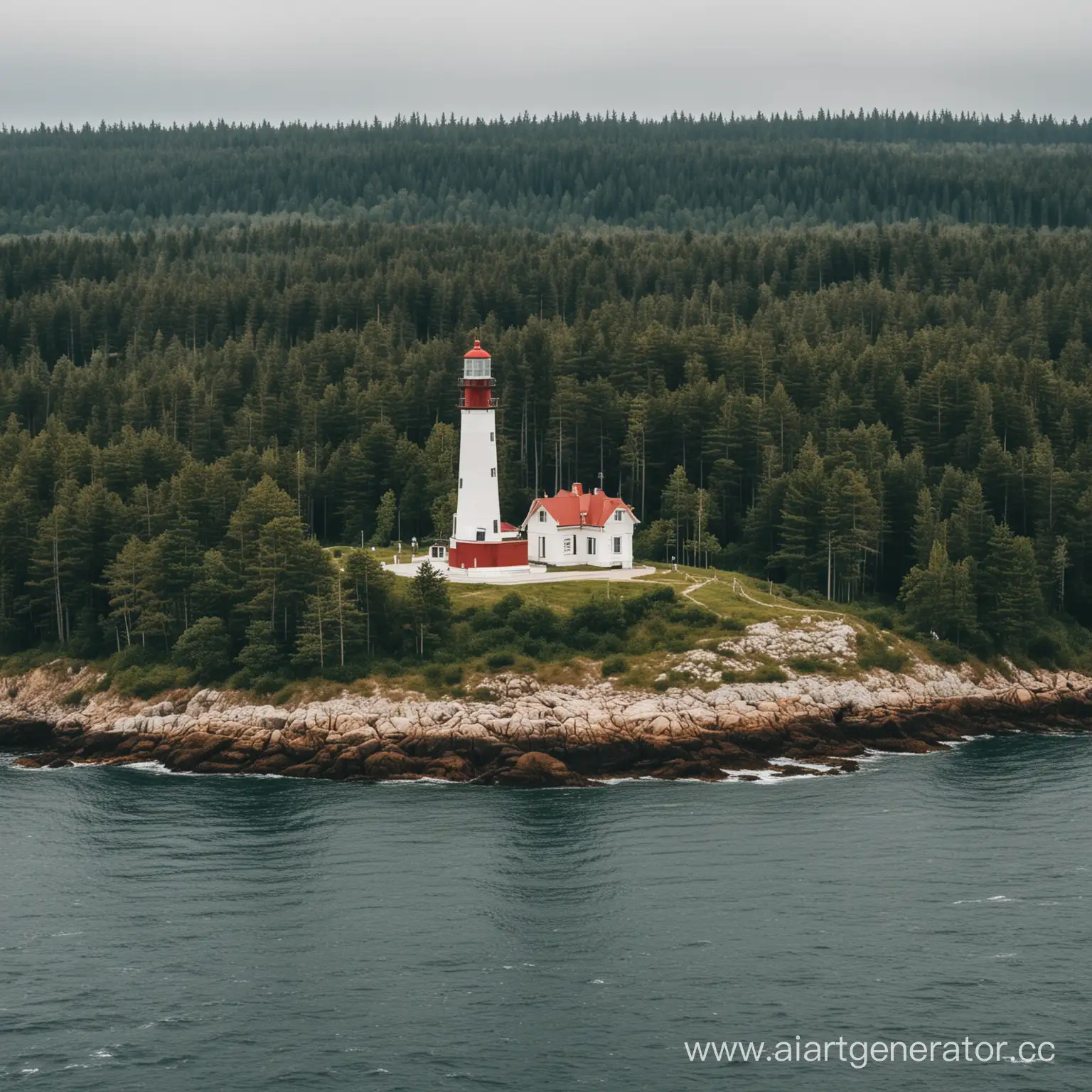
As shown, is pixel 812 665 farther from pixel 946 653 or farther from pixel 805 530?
pixel 805 530

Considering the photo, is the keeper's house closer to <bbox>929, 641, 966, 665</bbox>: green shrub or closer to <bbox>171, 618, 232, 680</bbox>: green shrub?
<bbox>929, 641, 966, 665</bbox>: green shrub

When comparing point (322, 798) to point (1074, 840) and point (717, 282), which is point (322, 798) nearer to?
point (1074, 840)

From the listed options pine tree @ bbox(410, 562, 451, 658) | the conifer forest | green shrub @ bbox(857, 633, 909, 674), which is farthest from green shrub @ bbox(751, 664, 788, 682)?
pine tree @ bbox(410, 562, 451, 658)

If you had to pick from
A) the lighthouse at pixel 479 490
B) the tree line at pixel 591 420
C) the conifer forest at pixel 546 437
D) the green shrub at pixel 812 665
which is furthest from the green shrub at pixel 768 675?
the lighthouse at pixel 479 490

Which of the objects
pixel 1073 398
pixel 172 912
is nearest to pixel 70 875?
pixel 172 912

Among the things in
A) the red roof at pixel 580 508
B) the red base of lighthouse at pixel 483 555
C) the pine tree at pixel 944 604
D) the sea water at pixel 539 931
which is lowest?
the sea water at pixel 539 931

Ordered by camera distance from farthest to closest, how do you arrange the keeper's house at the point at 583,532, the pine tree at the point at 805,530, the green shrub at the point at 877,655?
the pine tree at the point at 805,530 → the keeper's house at the point at 583,532 → the green shrub at the point at 877,655

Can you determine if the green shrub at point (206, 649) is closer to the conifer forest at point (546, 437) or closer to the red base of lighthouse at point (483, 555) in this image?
the conifer forest at point (546, 437)
